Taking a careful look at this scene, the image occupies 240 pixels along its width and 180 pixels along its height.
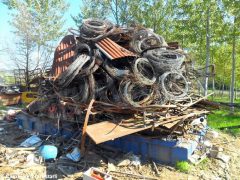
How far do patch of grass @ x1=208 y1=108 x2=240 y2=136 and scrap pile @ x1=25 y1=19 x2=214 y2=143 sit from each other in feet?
6.91

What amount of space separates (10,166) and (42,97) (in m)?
2.92

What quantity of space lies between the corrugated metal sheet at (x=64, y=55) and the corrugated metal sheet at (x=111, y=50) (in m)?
1.77

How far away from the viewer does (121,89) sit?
6.77m

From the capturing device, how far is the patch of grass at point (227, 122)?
948 cm

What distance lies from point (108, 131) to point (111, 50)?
2.58 meters

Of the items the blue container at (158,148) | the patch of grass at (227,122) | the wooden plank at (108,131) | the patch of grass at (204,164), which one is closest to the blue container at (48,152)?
the wooden plank at (108,131)

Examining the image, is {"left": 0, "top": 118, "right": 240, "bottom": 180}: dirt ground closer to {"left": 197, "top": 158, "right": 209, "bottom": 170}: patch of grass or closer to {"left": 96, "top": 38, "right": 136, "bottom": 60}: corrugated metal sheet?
{"left": 197, "top": 158, "right": 209, "bottom": 170}: patch of grass

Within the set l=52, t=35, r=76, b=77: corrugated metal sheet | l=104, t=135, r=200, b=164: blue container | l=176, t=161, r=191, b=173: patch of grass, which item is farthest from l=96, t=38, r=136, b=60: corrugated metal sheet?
l=176, t=161, r=191, b=173: patch of grass

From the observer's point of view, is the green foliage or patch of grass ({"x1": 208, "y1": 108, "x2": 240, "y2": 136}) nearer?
patch of grass ({"x1": 208, "y1": 108, "x2": 240, "y2": 136})

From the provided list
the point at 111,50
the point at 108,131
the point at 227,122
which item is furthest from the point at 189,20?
the point at 108,131

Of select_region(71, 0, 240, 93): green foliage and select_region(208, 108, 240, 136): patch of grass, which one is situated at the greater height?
select_region(71, 0, 240, 93): green foliage

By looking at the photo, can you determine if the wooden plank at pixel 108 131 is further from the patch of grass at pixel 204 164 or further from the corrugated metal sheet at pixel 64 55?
the corrugated metal sheet at pixel 64 55

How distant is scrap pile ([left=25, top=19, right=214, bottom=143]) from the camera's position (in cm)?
635

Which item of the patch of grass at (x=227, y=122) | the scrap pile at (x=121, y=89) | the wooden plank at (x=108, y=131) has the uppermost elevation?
the scrap pile at (x=121, y=89)
